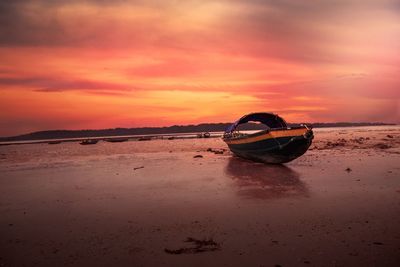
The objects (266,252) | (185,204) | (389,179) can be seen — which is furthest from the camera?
(389,179)

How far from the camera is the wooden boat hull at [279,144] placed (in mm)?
17625

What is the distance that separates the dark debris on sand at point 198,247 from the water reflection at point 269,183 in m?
4.43

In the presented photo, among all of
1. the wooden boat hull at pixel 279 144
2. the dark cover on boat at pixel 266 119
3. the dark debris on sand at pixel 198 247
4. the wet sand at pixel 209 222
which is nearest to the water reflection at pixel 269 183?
the wet sand at pixel 209 222

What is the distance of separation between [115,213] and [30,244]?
8.76 feet

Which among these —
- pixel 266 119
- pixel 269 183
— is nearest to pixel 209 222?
pixel 269 183

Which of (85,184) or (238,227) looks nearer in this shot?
(238,227)

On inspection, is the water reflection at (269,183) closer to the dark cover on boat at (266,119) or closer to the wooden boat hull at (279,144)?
the wooden boat hull at (279,144)

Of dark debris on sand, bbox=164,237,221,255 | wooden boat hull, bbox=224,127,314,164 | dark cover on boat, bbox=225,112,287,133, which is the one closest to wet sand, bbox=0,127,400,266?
dark debris on sand, bbox=164,237,221,255

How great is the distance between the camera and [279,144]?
1817 centimetres

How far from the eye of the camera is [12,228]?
27.0 feet

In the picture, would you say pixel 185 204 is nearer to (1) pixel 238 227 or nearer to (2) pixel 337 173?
(1) pixel 238 227

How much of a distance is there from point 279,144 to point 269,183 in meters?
5.21

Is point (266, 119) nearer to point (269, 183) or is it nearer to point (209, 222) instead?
point (269, 183)

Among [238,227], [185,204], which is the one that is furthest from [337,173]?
[238,227]
